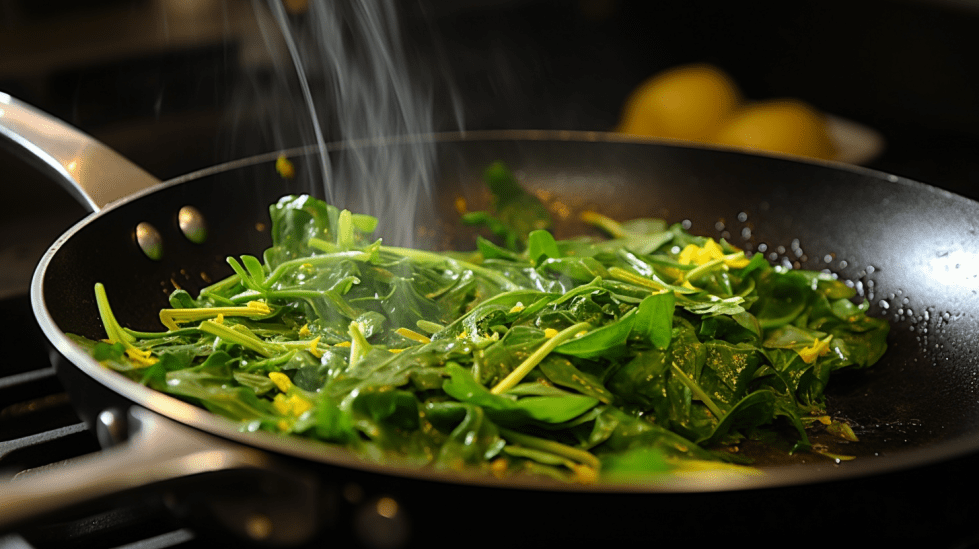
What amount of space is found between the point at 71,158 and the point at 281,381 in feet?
1.76

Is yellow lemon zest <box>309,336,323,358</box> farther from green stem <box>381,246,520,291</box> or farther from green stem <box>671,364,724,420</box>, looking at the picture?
green stem <box>671,364,724,420</box>

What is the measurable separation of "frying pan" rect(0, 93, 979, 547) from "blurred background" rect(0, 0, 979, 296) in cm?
41

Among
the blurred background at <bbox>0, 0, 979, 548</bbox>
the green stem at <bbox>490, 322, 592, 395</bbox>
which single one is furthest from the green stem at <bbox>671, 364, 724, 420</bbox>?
the blurred background at <bbox>0, 0, 979, 548</bbox>

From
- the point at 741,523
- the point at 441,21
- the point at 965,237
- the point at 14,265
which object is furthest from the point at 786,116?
the point at 14,265

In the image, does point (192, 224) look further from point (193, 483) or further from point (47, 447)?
point (193, 483)

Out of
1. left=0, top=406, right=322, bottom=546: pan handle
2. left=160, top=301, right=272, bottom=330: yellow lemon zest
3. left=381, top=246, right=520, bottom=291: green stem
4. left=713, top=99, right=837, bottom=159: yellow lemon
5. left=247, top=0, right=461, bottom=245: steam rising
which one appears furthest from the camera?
left=713, top=99, right=837, bottom=159: yellow lemon

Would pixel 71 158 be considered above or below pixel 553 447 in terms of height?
above

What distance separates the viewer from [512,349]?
0.80m

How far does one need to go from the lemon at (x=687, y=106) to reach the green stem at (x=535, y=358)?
1.24 meters

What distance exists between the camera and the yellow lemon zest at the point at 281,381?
770 millimetres

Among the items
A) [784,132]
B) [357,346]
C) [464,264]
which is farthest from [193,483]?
[784,132]

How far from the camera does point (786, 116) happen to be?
1.75 meters

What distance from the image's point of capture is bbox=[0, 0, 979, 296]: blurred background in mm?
1801

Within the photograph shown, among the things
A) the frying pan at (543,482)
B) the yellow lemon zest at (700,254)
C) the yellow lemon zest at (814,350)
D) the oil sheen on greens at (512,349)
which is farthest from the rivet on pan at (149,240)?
the yellow lemon zest at (814,350)
